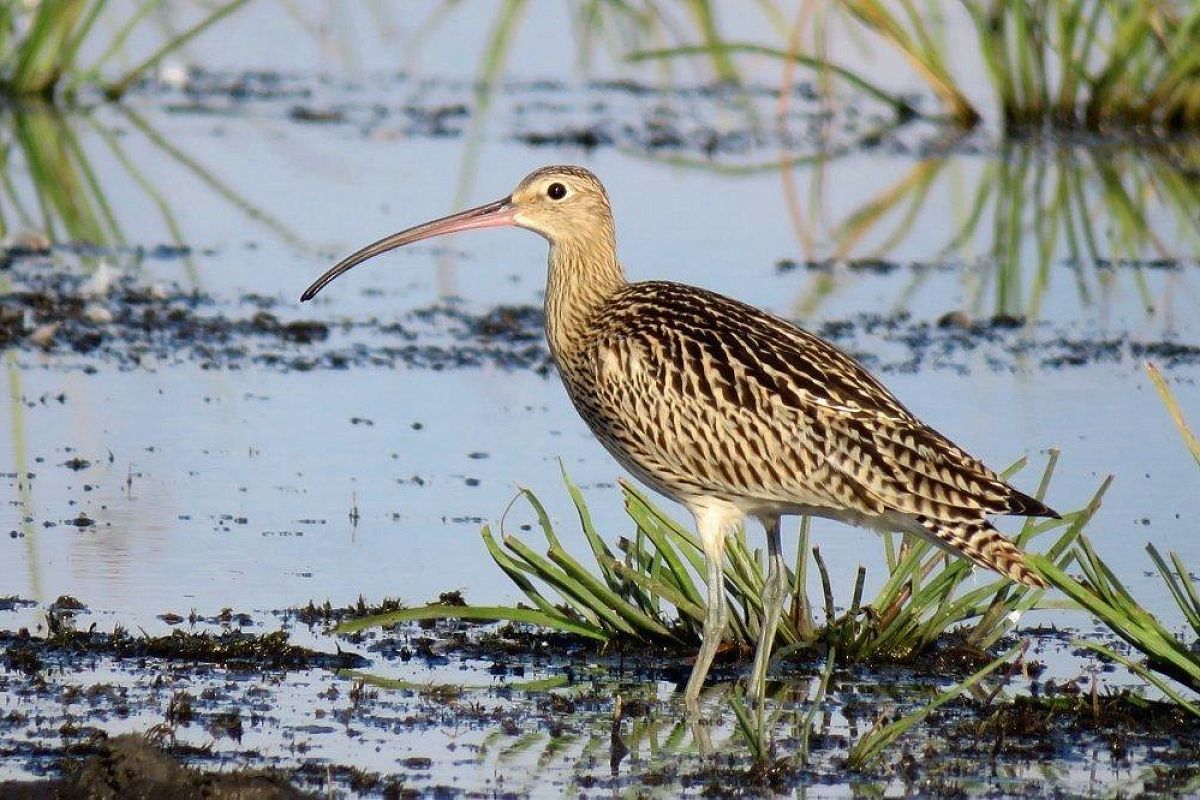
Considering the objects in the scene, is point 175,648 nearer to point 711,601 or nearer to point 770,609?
point 711,601

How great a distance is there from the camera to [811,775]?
19.7ft

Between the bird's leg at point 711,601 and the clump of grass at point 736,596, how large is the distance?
4.1 inches

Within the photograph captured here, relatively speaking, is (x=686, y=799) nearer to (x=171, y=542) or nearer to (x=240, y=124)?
(x=171, y=542)

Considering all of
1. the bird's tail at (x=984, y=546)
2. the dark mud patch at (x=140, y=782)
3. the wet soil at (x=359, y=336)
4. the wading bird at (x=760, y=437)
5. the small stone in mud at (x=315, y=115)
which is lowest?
the dark mud patch at (x=140, y=782)

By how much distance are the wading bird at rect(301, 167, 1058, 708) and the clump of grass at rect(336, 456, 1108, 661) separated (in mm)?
137

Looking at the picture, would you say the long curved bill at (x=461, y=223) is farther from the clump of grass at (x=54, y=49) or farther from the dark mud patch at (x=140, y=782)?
the clump of grass at (x=54, y=49)

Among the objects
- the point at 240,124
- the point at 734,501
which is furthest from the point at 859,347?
the point at 240,124

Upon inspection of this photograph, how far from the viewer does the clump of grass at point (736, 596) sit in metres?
7.10

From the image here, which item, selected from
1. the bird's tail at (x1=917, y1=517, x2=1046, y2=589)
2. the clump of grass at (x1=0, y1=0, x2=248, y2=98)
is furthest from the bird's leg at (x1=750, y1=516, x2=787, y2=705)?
the clump of grass at (x1=0, y1=0, x2=248, y2=98)

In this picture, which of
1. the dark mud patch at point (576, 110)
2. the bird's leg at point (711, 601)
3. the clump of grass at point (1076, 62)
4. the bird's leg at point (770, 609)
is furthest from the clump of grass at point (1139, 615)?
the dark mud patch at point (576, 110)

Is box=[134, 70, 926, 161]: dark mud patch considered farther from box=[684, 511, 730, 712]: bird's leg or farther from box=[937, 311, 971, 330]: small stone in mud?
box=[684, 511, 730, 712]: bird's leg

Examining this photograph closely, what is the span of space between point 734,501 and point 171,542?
208 cm

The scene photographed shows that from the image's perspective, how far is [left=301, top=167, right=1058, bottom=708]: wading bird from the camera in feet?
22.4

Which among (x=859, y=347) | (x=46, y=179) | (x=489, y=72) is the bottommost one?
(x=859, y=347)
